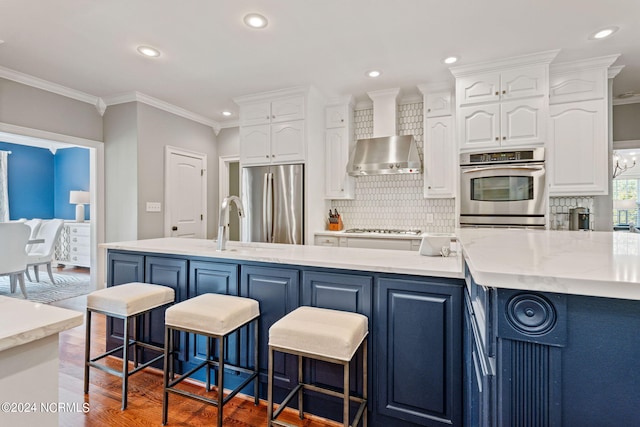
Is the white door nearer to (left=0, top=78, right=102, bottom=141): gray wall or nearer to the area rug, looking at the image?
(left=0, top=78, right=102, bottom=141): gray wall

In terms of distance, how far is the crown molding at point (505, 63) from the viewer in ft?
9.67

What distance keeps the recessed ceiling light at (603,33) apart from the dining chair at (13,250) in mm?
6564

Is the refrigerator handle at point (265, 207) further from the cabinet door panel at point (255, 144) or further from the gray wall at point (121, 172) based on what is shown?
the gray wall at point (121, 172)

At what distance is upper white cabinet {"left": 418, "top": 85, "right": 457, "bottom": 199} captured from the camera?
12.1ft

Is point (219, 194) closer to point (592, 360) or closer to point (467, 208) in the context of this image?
point (467, 208)

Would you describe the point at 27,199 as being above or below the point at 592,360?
above

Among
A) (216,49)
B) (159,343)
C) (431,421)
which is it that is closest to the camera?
(431,421)

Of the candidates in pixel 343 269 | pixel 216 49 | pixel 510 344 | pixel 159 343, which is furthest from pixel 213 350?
pixel 216 49

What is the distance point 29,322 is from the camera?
0.71 m

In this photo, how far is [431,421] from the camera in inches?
60.6

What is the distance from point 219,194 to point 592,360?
5.43m

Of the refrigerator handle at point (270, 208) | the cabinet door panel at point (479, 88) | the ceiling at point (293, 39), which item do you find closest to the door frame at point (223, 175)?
the refrigerator handle at point (270, 208)

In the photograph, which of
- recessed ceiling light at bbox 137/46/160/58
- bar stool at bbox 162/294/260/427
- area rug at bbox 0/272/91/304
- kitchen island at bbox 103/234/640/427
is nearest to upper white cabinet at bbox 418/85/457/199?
kitchen island at bbox 103/234/640/427

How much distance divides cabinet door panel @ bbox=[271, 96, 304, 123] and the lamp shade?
14.9 ft
